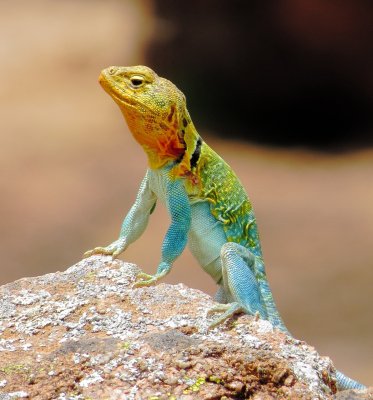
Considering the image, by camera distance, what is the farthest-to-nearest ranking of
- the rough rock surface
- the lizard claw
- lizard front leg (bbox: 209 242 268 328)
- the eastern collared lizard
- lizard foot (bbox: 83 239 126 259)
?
the eastern collared lizard → lizard foot (bbox: 83 239 126 259) → lizard front leg (bbox: 209 242 268 328) → the lizard claw → the rough rock surface

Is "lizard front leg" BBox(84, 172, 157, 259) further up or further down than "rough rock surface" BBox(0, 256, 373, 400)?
further up

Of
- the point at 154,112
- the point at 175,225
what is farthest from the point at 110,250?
the point at 154,112

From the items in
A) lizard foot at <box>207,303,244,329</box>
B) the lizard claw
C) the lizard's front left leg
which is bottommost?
lizard foot at <box>207,303,244,329</box>

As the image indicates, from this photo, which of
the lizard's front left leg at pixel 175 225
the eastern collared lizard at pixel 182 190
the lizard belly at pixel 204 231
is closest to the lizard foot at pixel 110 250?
the eastern collared lizard at pixel 182 190

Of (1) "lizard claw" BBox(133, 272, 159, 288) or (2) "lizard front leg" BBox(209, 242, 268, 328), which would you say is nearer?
(1) "lizard claw" BBox(133, 272, 159, 288)

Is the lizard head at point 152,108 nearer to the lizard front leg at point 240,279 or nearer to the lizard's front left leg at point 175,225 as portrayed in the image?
the lizard's front left leg at point 175,225

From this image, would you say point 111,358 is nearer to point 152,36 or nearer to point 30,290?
point 30,290

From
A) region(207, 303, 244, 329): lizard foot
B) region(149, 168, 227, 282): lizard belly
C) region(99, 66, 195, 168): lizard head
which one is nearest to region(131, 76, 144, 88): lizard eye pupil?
region(99, 66, 195, 168): lizard head

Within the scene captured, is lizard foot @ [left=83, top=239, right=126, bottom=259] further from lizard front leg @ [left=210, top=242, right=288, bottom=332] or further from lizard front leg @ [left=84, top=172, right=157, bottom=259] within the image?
lizard front leg @ [left=210, top=242, right=288, bottom=332]
